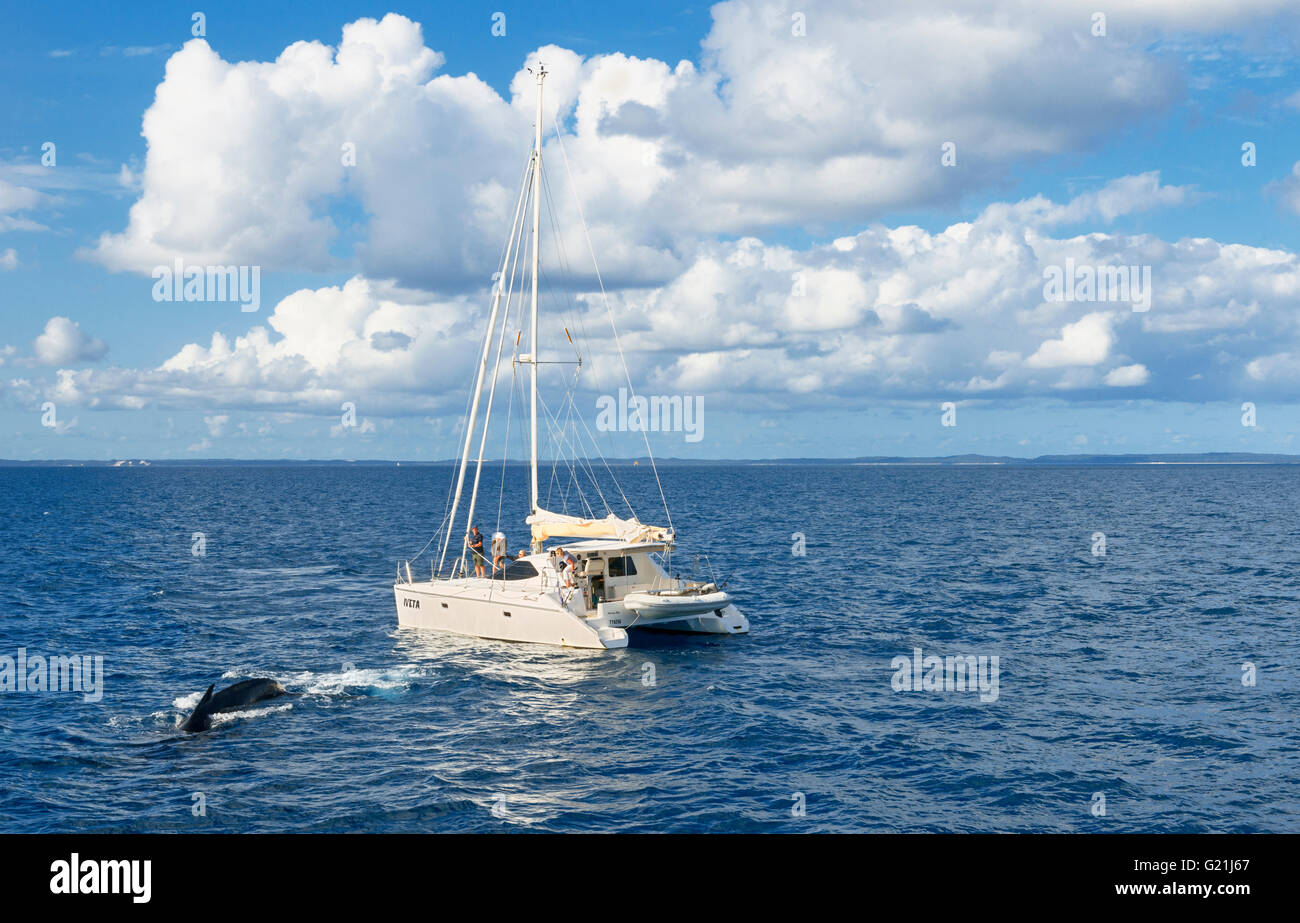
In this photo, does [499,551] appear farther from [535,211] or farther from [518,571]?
[535,211]

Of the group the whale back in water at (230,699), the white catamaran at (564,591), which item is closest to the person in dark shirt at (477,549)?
the white catamaran at (564,591)

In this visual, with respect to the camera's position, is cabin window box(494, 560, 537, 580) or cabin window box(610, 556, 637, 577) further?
cabin window box(610, 556, 637, 577)

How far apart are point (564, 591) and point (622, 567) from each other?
11.0ft

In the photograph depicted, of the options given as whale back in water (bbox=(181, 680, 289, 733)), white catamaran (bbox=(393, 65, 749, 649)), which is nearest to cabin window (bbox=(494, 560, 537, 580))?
white catamaran (bbox=(393, 65, 749, 649))

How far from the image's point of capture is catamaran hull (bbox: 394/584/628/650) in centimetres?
3372

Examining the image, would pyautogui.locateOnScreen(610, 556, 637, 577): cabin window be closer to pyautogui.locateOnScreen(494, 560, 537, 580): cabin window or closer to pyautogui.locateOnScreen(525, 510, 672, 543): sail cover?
pyautogui.locateOnScreen(525, 510, 672, 543): sail cover

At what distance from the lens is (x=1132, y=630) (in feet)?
126

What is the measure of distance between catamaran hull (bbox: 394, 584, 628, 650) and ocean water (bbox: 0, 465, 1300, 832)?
0.53 meters

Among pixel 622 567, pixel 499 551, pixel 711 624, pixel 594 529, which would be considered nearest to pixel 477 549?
pixel 499 551

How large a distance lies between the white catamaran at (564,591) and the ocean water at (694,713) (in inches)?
31.6
